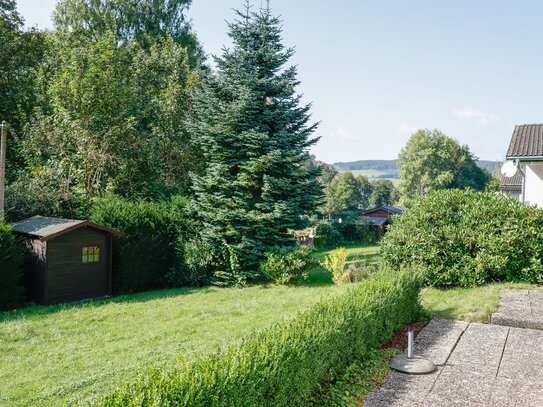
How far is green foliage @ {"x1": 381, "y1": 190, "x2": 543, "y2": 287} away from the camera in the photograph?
1070cm

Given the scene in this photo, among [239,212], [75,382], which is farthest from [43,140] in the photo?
[75,382]

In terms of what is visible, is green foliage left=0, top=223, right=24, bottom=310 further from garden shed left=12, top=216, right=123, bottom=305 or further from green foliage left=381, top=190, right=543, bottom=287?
green foliage left=381, top=190, right=543, bottom=287

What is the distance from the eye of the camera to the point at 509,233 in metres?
10.7

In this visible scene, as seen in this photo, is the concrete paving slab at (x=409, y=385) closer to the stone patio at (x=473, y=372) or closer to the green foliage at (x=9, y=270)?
the stone patio at (x=473, y=372)

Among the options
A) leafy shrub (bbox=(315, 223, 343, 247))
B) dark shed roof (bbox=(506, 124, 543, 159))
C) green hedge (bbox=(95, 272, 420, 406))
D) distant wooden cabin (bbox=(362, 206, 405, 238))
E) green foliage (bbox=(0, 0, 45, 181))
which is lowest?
leafy shrub (bbox=(315, 223, 343, 247))

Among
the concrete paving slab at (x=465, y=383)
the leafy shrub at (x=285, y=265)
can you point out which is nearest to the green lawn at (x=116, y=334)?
the leafy shrub at (x=285, y=265)

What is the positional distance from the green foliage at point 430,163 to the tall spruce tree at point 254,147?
149 feet

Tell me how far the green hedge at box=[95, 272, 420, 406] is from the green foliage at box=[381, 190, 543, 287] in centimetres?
454

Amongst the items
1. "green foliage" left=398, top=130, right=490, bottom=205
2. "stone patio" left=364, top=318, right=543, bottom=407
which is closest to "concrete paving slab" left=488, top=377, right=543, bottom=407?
"stone patio" left=364, top=318, right=543, bottom=407

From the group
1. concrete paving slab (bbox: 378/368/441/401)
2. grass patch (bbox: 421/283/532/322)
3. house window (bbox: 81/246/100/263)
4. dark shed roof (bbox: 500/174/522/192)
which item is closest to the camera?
concrete paving slab (bbox: 378/368/441/401)

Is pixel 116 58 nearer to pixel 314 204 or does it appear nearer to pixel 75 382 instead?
pixel 314 204

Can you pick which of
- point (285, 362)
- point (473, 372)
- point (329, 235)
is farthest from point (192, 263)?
point (329, 235)

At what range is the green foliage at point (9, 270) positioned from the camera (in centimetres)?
1092

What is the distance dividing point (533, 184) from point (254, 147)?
29.7ft
